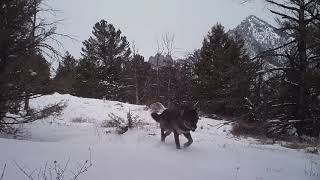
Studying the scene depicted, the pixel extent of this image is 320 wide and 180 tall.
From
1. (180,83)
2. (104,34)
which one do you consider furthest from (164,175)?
(104,34)

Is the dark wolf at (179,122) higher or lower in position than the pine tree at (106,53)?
lower

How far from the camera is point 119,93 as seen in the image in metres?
43.1

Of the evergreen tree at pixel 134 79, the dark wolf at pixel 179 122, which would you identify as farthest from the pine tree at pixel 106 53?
the dark wolf at pixel 179 122

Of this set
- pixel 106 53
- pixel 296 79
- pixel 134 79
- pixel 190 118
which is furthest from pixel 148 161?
pixel 106 53

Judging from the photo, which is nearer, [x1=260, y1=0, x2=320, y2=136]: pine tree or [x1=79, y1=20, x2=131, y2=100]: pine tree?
[x1=260, y1=0, x2=320, y2=136]: pine tree

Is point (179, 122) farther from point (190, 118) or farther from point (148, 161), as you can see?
point (148, 161)

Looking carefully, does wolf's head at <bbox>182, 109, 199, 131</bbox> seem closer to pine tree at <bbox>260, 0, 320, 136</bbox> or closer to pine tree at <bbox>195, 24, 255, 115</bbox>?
pine tree at <bbox>260, 0, 320, 136</bbox>

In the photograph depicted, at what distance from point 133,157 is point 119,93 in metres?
36.2

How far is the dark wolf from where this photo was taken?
8.25m

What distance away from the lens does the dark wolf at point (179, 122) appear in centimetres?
825

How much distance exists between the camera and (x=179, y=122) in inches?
337

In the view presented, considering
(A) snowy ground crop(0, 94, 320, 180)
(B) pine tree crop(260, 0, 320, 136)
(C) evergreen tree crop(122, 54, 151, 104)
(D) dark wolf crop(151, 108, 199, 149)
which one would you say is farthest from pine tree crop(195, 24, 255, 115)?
(A) snowy ground crop(0, 94, 320, 180)

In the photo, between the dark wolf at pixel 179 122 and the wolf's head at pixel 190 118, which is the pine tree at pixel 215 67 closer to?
the dark wolf at pixel 179 122

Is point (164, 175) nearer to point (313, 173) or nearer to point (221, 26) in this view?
point (313, 173)
